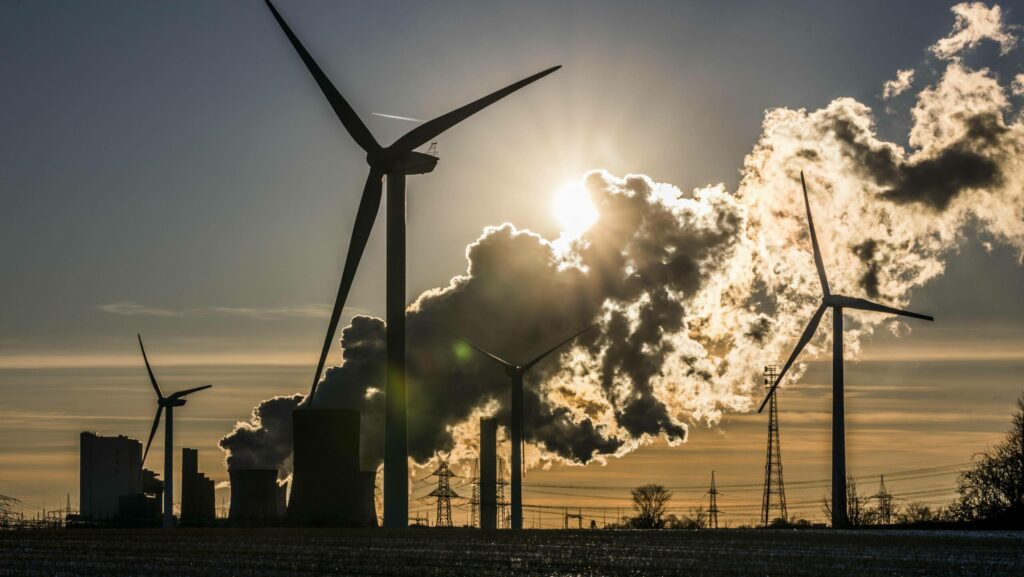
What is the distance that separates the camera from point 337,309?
100312 millimetres

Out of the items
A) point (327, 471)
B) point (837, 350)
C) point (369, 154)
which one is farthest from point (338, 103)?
point (327, 471)

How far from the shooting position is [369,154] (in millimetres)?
106938

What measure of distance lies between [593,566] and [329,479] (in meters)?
127

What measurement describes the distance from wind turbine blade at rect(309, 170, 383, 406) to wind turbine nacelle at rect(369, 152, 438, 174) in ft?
2.42

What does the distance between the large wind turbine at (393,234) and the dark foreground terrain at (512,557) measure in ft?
59.8

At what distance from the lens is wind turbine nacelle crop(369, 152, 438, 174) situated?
348 feet

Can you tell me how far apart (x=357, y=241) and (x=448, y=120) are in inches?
430

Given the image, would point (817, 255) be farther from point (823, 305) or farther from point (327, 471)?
point (327, 471)

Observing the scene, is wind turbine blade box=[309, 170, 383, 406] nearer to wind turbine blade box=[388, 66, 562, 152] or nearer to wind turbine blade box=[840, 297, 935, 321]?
wind turbine blade box=[388, 66, 562, 152]

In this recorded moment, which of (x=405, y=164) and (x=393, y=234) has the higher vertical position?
(x=405, y=164)

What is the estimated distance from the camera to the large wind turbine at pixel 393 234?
101 metres

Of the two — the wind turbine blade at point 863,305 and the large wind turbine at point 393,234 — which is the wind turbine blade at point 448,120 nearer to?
the large wind turbine at point 393,234

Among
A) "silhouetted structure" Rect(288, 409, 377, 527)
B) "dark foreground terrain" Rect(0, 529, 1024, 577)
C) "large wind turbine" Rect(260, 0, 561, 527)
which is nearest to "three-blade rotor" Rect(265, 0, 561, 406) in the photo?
"large wind turbine" Rect(260, 0, 561, 527)

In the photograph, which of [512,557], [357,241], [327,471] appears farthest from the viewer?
[327,471]
